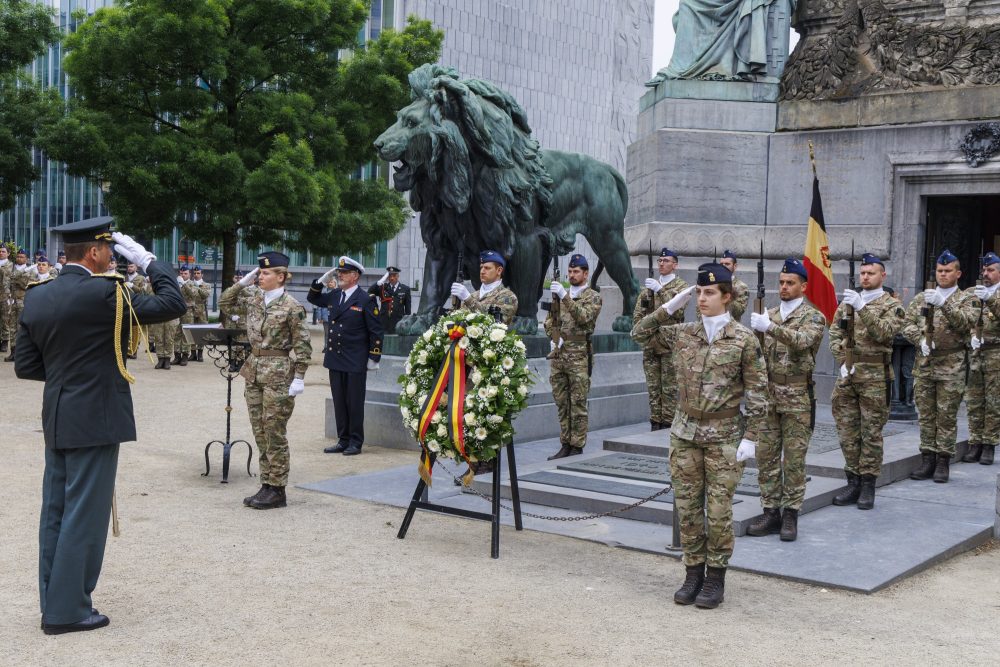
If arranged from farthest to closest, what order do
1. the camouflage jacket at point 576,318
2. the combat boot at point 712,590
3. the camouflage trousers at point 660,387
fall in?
the camouflage trousers at point 660,387, the camouflage jacket at point 576,318, the combat boot at point 712,590

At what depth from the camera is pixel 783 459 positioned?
7652 millimetres

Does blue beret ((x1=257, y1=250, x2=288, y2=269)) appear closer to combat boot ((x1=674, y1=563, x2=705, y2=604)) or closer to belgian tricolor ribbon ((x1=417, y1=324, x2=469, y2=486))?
belgian tricolor ribbon ((x1=417, y1=324, x2=469, y2=486))

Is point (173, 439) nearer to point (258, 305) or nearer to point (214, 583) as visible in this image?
point (258, 305)

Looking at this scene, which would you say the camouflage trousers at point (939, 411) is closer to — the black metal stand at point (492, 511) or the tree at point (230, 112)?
the black metal stand at point (492, 511)

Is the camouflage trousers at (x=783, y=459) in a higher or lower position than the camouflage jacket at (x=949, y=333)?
lower

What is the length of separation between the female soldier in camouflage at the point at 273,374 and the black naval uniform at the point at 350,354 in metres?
2.26

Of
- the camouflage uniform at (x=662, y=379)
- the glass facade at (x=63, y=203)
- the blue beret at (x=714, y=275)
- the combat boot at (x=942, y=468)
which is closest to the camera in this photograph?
the blue beret at (x=714, y=275)

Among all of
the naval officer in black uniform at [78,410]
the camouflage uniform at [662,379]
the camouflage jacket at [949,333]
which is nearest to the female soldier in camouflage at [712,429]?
the naval officer in black uniform at [78,410]

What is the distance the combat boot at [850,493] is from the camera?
28.2ft

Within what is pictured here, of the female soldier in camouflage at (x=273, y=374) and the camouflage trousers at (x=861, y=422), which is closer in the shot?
the female soldier in camouflage at (x=273, y=374)

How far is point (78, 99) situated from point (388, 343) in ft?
54.8

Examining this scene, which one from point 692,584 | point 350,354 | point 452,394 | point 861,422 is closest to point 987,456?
point 861,422

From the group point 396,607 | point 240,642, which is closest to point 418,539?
point 396,607

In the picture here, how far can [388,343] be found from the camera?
1161 centimetres
